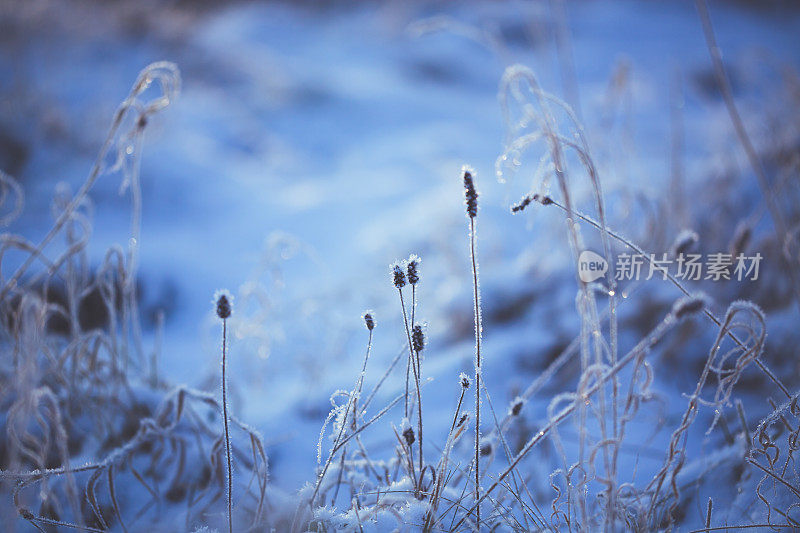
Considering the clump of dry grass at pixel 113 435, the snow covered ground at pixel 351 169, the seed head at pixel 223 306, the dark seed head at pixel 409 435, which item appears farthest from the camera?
the snow covered ground at pixel 351 169

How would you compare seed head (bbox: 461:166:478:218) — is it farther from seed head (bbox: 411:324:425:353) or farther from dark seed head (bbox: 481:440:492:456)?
dark seed head (bbox: 481:440:492:456)

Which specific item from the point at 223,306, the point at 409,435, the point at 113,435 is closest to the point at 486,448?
the point at 409,435

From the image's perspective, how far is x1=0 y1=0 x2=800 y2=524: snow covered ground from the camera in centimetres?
135

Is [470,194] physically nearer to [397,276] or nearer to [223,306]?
[397,276]

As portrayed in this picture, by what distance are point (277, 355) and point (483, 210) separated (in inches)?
48.5

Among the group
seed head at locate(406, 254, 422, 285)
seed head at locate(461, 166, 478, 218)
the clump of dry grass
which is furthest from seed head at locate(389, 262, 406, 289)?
the clump of dry grass

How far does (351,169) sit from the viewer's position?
307cm

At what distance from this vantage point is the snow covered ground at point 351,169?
1.35 m

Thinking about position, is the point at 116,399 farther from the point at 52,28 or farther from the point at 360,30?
the point at 360,30

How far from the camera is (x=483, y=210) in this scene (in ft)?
7.81

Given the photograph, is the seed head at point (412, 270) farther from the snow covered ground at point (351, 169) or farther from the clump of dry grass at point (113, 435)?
the clump of dry grass at point (113, 435)

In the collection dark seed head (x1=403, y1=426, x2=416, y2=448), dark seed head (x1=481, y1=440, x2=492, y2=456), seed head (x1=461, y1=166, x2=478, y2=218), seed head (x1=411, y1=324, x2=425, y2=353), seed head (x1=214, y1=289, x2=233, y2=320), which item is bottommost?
dark seed head (x1=481, y1=440, x2=492, y2=456)

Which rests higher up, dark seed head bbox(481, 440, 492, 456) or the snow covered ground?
the snow covered ground

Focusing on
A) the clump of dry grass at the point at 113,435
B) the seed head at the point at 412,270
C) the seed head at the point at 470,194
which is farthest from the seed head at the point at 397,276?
the clump of dry grass at the point at 113,435
